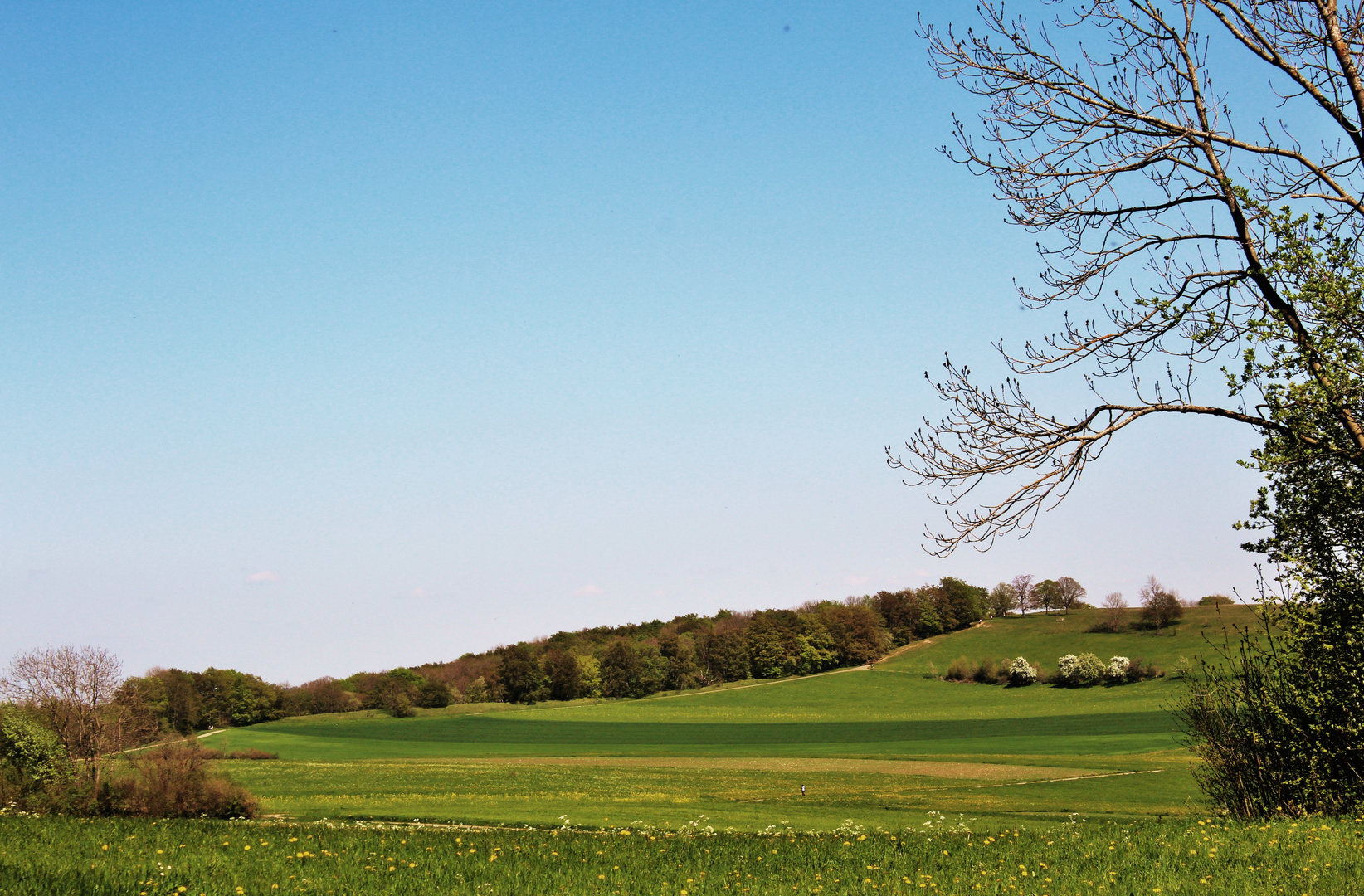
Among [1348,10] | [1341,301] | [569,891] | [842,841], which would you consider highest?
[1348,10]

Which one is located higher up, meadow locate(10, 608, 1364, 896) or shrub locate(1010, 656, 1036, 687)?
meadow locate(10, 608, 1364, 896)

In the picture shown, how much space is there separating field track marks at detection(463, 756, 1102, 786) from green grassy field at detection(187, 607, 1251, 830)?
263 mm

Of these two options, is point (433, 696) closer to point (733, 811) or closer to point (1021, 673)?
point (1021, 673)

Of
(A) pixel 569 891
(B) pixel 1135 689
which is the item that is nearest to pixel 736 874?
(A) pixel 569 891

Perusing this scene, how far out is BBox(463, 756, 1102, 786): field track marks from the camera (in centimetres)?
4928

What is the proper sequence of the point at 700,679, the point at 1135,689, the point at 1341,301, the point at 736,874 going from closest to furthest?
the point at 736,874, the point at 1341,301, the point at 1135,689, the point at 700,679

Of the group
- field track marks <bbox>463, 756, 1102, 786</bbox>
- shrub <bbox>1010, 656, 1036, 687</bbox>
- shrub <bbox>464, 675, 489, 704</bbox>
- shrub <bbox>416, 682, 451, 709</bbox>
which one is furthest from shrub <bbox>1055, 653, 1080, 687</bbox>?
shrub <bbox>416, 682, 451, 709</bbox>

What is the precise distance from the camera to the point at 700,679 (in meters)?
130

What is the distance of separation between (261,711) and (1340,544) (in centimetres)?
11824

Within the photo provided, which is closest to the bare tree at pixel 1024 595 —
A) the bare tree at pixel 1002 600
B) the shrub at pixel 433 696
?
the bare tree at pixel 1002 600

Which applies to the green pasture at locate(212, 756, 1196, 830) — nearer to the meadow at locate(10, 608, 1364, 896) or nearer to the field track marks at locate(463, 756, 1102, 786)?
the field track marks at locate(463, 756, 1102, 786)

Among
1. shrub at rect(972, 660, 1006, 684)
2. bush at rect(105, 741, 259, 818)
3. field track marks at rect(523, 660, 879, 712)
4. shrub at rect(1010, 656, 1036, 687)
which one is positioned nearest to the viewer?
bush at rect(105, 741, 259, 818)

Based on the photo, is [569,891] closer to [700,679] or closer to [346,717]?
[346,717]

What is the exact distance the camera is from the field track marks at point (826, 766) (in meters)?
49.3
